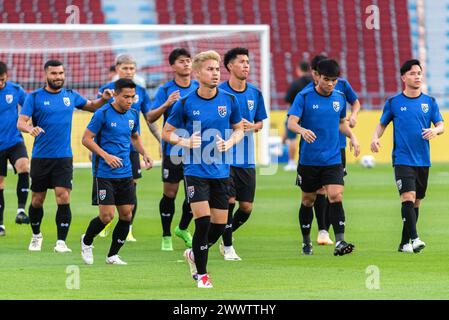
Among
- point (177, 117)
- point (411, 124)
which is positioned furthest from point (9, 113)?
point (177, 117)

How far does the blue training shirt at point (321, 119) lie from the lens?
11.8m

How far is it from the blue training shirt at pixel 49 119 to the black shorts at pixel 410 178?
3552 mm

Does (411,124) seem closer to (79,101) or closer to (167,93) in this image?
(167,93)

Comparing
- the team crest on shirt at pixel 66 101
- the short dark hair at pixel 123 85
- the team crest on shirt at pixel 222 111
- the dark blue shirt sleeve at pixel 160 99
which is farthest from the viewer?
the dark blue shirt sleeve at pixel 160 99

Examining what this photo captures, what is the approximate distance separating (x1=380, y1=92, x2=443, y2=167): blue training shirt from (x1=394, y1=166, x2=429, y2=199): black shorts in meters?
0.06

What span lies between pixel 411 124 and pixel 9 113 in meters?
5.40

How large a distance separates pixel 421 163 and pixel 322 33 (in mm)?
21230

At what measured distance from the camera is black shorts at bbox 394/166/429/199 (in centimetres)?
1198

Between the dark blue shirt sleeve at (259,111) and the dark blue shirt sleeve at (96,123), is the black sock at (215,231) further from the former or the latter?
the dark blue shirt sleeve at (259,111)

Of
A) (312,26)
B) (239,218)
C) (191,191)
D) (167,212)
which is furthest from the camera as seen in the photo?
(312,26)

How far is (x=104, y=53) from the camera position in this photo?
1098 inches

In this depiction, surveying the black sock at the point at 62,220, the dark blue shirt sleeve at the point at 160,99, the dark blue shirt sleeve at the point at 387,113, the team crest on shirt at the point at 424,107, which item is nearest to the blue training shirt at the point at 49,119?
the black sock at the point at 62,220
